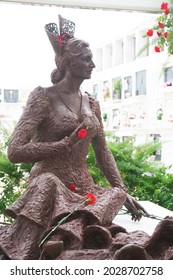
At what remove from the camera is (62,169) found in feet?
6.46

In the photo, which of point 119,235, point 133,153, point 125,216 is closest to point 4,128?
point 133,153

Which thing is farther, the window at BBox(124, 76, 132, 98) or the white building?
the window at BBox(124, 76, 132, 98)

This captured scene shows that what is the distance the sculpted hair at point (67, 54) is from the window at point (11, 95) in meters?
2.54

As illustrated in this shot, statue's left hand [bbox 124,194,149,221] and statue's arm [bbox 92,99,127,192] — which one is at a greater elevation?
statue's arm [bbox 92,99,127,192]

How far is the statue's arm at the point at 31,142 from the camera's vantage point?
73.2 inches

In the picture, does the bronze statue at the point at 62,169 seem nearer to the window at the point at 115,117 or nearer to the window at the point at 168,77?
the window at the point at 168,77

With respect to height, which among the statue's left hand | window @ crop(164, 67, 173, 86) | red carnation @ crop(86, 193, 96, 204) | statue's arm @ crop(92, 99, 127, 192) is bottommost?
the statue's left hand

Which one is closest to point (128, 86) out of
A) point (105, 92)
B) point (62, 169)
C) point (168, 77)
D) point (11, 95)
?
point (105, 92)

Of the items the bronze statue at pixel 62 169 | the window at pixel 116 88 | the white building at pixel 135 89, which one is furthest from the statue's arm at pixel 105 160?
the window at pixel 116 88

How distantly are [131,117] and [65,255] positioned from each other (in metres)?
4.23

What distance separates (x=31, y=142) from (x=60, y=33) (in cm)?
53

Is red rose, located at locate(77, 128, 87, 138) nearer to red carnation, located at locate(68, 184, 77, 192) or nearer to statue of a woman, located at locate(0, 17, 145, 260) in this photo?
statue of a woman, located at locate(0, 17, 145, 260)

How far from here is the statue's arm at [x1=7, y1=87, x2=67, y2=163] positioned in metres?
1.86

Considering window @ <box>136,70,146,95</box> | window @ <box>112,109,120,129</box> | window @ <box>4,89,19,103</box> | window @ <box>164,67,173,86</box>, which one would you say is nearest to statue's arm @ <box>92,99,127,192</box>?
window @ <box>4,89,19,103</box>
